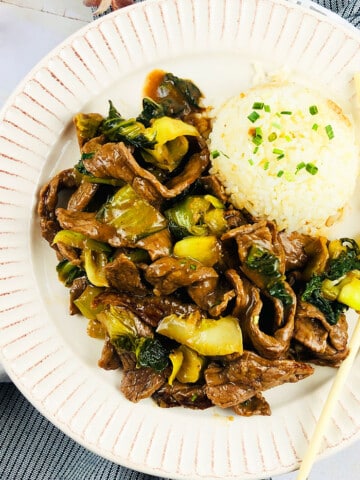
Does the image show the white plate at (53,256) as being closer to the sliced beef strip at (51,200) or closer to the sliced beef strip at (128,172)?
the sliced beef strip at (51,200)

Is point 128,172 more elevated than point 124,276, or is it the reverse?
point 128,172

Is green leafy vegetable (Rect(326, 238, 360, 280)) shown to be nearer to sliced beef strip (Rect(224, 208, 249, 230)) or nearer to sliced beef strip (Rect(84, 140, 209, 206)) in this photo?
sliced beef strip (Rect(224, 208, 249, 230))

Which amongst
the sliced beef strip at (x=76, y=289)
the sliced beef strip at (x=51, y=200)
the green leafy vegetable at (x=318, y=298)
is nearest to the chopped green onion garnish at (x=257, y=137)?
the green leafy vegetable at (x=318, y=298)

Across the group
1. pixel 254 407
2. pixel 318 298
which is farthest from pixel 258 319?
pixel 254 407

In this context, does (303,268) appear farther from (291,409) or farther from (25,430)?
(25,430)

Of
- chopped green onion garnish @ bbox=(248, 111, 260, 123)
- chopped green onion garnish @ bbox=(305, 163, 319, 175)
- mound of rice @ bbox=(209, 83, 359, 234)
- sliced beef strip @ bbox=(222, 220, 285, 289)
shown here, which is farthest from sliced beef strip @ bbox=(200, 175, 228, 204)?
chopped green onion garnish @ bbox=(305, 163, 319, 175)

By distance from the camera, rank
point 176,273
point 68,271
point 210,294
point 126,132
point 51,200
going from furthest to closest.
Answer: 1. point 68,271
2. point 51,200
3. point 126,132
4. point 210,294
5. point 176,273

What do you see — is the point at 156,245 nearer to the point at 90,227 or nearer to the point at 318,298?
the point at 90,227
